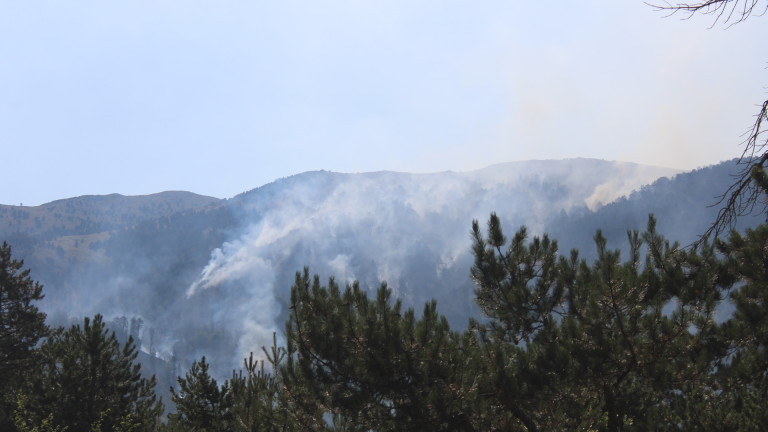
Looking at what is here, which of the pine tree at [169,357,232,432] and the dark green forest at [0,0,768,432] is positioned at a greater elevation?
the dark green forest at [0,0,768,432]

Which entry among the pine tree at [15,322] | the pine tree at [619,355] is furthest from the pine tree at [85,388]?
the pine tree at [619,355]

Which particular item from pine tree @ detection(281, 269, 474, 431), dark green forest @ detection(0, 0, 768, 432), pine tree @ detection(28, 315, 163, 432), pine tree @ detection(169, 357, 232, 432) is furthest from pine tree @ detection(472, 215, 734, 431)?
pine tree @ detection(169, 357, 232, 432)

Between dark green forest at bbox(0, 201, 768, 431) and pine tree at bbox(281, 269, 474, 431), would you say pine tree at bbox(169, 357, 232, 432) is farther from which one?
pine tree at bbox(281, 269, 474, 431)

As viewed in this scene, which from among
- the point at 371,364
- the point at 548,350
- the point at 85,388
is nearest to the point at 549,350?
the point at 548,350

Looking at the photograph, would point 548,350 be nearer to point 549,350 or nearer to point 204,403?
point 549,350

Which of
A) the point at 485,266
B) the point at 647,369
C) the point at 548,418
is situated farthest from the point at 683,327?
the point at 485,266

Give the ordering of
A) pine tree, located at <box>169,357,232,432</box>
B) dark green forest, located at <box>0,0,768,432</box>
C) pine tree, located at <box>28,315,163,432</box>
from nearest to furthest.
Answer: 1. dark green forest, located at <box>0,0,768,432</box>
2. pine tree, located at <box>28,315,163,432</box>
3. pine tree, located at <box>169,357,232,432</box>

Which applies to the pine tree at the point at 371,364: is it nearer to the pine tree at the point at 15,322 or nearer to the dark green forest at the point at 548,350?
the dark green forest at the point at 548,350

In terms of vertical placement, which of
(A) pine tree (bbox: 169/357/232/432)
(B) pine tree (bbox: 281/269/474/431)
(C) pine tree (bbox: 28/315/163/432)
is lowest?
(A) pine tree (bbox: 169/357/232/432)

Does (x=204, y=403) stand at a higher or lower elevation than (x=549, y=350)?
lower

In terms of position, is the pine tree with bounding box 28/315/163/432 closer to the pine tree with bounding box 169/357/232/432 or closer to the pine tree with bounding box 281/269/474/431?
the pine tree with bounding box 169/357/232/432

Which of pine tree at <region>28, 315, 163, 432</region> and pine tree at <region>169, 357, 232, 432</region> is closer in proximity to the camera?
pine tree at <region>28, 315, 163, 432</region>

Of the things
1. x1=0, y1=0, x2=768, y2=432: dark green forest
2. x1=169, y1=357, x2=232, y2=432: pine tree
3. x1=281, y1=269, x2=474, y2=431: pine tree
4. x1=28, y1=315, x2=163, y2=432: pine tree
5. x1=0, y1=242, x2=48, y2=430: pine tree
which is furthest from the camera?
x1=0, y1=242, x2=48, y2=430: pine tree

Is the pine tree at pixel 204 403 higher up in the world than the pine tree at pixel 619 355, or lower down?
lower down
